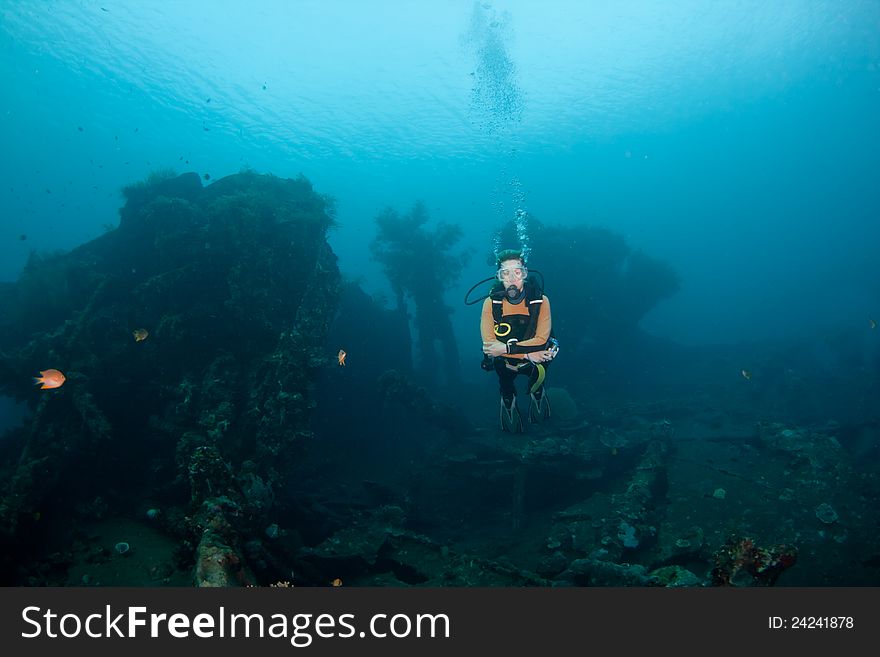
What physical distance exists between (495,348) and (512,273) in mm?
1063

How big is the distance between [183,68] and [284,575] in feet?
141

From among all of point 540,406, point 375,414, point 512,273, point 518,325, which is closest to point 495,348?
point 518,325

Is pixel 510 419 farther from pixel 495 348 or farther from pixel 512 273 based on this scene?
pixel 512 273

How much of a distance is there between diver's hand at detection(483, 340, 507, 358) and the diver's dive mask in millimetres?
912

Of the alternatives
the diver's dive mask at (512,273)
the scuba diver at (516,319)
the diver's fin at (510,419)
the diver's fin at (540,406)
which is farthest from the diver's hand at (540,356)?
the diver's fin at (510,419)

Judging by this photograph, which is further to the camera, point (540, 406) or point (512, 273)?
point (540, 406)

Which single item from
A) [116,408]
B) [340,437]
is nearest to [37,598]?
[116,408]

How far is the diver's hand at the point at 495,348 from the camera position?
5094mm

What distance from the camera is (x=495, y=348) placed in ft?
16.8

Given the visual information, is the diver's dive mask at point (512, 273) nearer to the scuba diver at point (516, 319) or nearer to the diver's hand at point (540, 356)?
the scuba diver at point (516, 319)

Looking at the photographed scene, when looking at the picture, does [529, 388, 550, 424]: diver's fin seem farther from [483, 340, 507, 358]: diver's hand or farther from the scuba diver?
[483, 340, 507, 358]: diver's hand

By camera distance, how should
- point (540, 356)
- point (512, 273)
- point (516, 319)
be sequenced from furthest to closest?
point (516, 319)
point (512, 273)
point (540, 356)

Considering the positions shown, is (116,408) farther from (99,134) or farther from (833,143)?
(833,143)

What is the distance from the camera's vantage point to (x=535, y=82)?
41.6 metres
